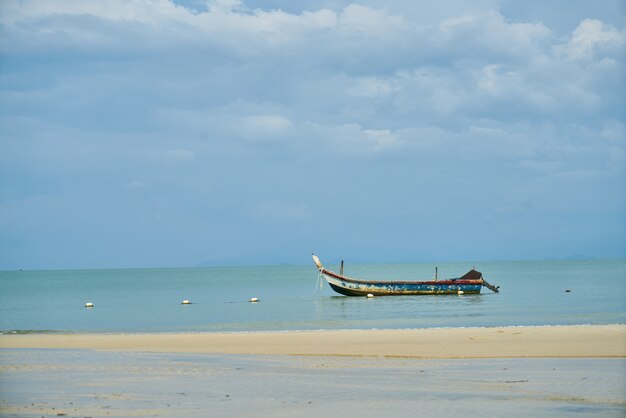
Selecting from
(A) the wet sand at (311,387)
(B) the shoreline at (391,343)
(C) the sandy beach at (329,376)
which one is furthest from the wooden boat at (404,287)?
(A) the wet sand at (311,387)

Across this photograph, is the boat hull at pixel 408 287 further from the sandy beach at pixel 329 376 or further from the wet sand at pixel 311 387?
the wet sand at pixel 311 387

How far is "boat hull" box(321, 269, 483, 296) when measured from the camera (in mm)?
55562

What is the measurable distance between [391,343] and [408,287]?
109 feet

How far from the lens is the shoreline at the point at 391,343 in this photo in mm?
19875

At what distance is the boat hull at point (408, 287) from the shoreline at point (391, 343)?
2850cm

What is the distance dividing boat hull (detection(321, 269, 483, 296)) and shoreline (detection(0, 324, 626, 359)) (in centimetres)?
2850

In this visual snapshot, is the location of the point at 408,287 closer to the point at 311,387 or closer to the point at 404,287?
the point at 404,287

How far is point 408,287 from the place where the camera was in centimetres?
5575

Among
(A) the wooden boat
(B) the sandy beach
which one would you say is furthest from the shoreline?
(A) the wooden boat

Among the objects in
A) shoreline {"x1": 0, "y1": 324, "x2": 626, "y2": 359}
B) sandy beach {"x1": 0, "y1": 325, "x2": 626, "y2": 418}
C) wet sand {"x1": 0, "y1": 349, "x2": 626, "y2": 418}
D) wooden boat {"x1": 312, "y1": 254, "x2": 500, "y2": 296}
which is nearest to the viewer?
wet sand {"x1": 0, "y1": 349, "x2": 626, "y2": 418}

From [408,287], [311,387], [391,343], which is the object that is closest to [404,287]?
[408,287]

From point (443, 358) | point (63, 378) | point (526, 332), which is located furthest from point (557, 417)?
point (526, 332)

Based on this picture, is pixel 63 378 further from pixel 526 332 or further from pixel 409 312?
pixel 409 312

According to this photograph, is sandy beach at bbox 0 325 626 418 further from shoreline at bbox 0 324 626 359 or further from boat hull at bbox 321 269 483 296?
boat hull at bbox 321 269 483 296
